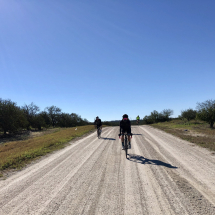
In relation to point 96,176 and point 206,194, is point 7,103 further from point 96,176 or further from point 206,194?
point 206,194

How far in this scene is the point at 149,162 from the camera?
732 cm

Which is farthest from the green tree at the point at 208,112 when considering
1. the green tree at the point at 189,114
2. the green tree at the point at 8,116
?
the green tree at the point at 8,116

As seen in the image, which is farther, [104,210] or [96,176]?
[96,176]

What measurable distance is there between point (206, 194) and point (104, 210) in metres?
2.79

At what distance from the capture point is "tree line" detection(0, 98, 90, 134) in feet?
119

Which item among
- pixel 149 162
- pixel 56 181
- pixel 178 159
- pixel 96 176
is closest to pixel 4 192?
pixel 56 181

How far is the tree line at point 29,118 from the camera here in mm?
36162

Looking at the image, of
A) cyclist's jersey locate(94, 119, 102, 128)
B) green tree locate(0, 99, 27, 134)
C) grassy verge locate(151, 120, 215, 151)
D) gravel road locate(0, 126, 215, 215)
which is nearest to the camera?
gravel road locate(0, 126, 215, 215)

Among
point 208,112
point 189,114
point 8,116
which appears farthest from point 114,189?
point 189,114

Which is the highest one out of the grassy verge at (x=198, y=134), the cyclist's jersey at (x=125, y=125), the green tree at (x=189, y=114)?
the green tree at (x=189, y=114)

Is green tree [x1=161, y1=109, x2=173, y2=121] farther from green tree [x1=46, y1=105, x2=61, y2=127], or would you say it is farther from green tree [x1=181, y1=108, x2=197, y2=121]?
green tree [x1=46, y1=105, x2=61, y2=127]

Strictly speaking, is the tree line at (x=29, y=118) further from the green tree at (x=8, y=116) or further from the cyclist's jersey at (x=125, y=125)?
the cyclist's jersey at (x=125, y=125)

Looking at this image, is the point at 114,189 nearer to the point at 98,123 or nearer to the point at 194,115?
the point at 98,123

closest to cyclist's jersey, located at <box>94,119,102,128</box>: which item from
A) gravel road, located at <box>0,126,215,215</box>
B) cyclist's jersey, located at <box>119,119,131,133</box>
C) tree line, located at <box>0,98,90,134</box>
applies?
cyclist's jersey, located at <box>119,119,131,133</box>
